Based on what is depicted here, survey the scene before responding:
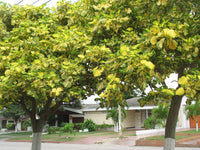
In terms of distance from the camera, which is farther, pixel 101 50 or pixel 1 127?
pixel 1 127

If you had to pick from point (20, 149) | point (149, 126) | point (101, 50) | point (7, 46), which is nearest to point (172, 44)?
point (101, 50)

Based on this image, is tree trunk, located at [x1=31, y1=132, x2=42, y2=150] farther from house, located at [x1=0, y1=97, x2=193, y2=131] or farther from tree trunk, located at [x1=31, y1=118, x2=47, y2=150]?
house, located at [x1=0, y1=97, x2=193, y2=131]

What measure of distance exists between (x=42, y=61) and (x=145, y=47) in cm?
281

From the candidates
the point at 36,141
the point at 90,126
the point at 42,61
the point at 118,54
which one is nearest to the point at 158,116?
the point at 90,126

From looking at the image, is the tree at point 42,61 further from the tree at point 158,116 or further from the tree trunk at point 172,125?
the tree at point 158,116

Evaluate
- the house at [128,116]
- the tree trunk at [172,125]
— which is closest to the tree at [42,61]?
the tree trunk at [172,125]

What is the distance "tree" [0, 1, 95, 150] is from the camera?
563cm

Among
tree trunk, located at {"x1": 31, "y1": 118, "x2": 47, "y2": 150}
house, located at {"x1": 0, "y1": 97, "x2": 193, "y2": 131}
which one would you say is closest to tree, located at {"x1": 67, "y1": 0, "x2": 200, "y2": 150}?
tree trunk, located at {"x1": 31, "y1": 118, "x2": 47, "y2": 150}

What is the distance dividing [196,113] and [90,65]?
62.6 feet

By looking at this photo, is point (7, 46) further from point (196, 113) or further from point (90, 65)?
point (196, 113)

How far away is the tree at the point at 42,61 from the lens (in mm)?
5629

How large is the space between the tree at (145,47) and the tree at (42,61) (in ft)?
1.48

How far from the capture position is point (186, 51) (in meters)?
4.85

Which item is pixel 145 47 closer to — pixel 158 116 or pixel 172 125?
pixel 172 125
